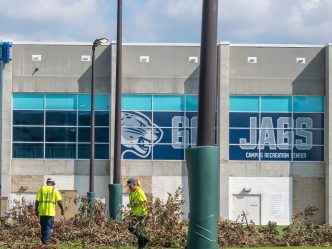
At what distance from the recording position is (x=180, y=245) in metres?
18.5

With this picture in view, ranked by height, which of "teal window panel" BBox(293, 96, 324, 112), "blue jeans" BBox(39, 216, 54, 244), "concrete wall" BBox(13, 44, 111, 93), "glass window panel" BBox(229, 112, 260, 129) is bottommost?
"blue jeans" BBox(39, 216, 54, 244)

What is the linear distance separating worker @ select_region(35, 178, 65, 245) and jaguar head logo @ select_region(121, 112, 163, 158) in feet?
109

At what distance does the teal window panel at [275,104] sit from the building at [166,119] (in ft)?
0.20

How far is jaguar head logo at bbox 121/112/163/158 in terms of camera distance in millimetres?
52812

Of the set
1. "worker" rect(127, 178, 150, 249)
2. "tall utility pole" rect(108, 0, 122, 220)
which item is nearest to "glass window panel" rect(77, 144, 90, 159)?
"tall utility pole" rect(108, 0, 122, 220)

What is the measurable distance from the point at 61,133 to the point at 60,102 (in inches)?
73.3

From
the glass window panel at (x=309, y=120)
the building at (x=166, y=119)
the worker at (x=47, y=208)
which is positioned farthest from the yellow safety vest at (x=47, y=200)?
the glass window panel at (x=309, y=120)

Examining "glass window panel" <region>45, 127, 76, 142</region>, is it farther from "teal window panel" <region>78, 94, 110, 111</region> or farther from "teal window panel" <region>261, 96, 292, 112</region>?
"teal window panel" <region>261, 96, 292, 112</region>

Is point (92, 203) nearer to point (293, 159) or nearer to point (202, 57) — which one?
point (202, 57)

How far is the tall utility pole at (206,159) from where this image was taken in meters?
11.0

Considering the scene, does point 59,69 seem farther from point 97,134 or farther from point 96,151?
point 96,151

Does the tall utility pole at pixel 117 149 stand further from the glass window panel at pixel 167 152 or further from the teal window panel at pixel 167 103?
the glass window panel at pixel 167 152

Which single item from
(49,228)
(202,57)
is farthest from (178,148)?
(202,57)

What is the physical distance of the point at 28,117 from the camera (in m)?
53.2
